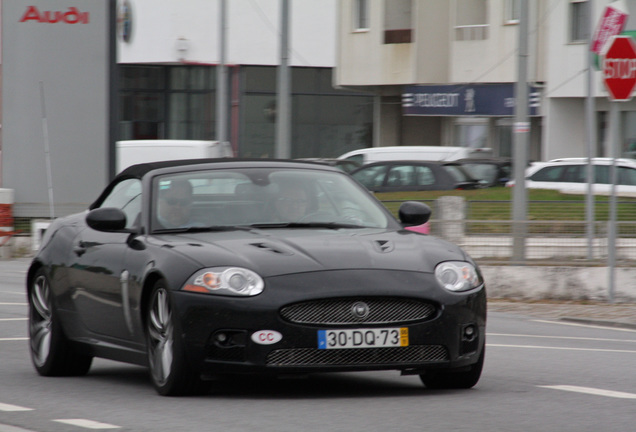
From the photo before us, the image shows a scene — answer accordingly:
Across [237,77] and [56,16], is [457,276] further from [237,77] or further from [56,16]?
[237,77]

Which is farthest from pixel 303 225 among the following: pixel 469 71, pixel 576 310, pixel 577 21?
pixel 469 71

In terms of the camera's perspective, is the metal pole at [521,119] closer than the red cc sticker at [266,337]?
No

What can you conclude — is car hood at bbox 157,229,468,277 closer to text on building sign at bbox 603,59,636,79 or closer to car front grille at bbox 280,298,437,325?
car front grille at bbox 280,298,437,325

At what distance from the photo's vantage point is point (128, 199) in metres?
8.98

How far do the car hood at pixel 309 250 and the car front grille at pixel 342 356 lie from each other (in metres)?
0.41

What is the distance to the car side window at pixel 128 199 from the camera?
28.6 feet

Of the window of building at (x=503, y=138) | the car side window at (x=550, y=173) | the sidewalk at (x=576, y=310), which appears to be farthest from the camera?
the window of building at (x=503, y=138)

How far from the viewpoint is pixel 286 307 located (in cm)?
729

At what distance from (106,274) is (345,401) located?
183 cm

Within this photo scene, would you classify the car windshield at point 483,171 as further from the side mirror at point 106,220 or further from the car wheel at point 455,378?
the car wheel at point 455,378

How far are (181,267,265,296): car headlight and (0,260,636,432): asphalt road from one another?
0.58 m

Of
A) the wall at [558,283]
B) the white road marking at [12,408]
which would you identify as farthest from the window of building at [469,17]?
the white road marking at [12,408]

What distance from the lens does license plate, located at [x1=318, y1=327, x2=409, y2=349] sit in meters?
7.30

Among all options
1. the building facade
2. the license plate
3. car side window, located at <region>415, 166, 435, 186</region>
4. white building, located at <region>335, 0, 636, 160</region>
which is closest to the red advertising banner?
car side window, located at <region>415, 166, 435, 186</region>
